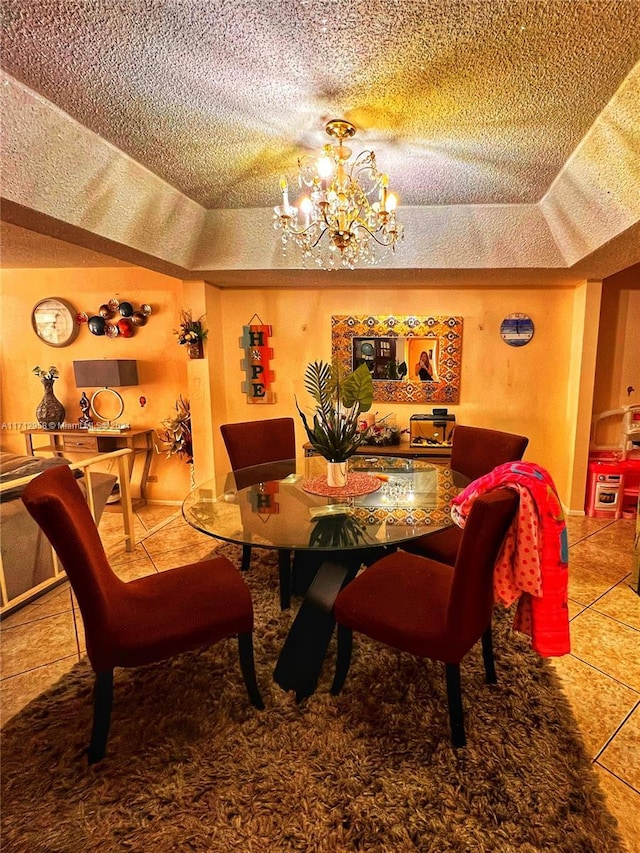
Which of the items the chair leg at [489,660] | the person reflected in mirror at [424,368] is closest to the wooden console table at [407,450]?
the person reflected in mirror at [424,368]

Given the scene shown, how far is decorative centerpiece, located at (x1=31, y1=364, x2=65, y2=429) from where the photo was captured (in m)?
3.85

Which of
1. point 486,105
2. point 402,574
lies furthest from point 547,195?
point 402,574

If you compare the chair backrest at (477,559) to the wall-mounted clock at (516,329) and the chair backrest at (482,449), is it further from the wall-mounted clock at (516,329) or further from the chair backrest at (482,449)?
the wall-mounted clock at (516,329)

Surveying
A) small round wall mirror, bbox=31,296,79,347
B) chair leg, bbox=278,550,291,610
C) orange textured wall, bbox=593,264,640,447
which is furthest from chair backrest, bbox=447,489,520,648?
small round wall mirror, bbox=31,296,79,347

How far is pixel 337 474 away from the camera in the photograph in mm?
2131

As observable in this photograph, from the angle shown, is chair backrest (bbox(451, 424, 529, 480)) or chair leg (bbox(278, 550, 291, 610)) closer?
chair leg (bbox(278, 550, 291, 610))

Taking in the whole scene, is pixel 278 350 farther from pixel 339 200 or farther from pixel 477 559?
pixel 477 559

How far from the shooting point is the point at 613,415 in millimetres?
3719

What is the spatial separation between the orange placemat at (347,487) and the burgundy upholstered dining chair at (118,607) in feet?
2.13

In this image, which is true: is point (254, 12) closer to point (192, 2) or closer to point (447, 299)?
point (192, 2)

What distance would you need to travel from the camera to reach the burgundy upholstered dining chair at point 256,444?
2.76 metres

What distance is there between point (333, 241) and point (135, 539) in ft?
9.00

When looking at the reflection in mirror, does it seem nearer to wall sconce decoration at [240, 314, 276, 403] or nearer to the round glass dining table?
wall sconce decoration at [240, 314, 276, 403]

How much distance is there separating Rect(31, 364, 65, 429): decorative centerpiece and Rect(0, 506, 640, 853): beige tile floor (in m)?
1.51
